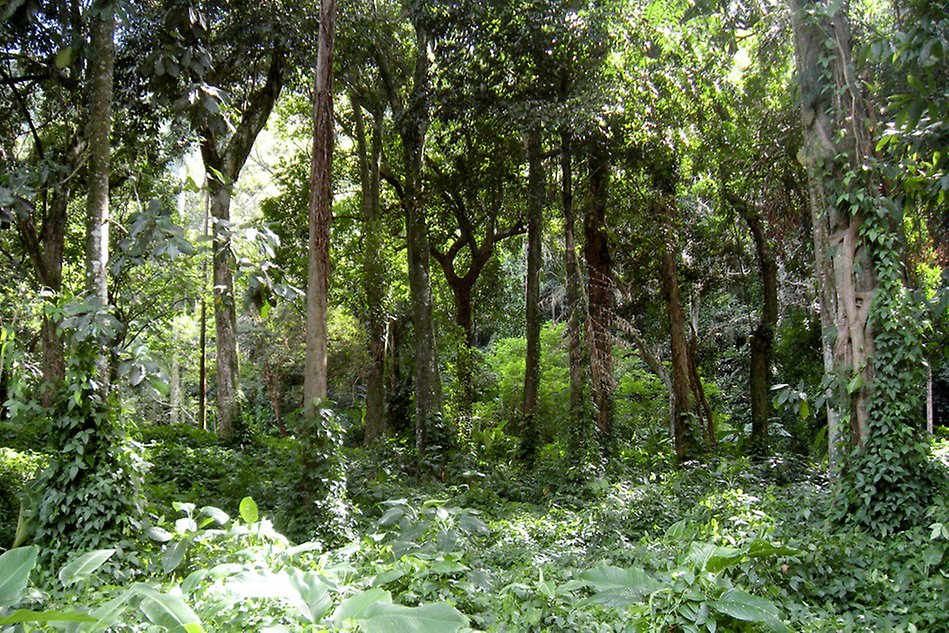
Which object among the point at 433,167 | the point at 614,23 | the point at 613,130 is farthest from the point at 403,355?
the point at 614,23

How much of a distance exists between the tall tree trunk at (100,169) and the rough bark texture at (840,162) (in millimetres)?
6754

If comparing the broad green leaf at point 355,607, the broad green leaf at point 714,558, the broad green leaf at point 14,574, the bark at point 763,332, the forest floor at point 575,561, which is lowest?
the forest floor at point 575,561

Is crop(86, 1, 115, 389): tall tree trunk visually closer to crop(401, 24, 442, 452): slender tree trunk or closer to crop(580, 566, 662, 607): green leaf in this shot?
crop(580, 566, 662, 607): green leaf

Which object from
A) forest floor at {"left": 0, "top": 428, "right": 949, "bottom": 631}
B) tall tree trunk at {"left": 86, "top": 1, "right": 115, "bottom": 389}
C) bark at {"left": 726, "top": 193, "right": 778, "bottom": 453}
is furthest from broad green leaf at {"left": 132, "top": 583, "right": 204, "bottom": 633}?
bark at {"left": 726, "top": 193, "right": 778, "bottom": 453}

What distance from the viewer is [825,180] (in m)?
6.87

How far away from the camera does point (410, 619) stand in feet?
7.78

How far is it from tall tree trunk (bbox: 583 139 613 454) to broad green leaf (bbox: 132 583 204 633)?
10505 mm

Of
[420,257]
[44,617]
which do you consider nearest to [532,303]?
[420,257]

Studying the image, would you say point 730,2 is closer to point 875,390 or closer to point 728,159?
point 728,159

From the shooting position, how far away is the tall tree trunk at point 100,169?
6121 mm

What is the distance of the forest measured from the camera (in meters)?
4.29

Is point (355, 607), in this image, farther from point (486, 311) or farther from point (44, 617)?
point (486, 311)

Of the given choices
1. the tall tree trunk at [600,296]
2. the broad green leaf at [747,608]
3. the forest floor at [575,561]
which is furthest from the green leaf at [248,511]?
the tall tree trunk at [600,296]

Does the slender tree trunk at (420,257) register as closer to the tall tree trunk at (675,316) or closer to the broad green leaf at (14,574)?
the tall tree trunk at (675,316)
